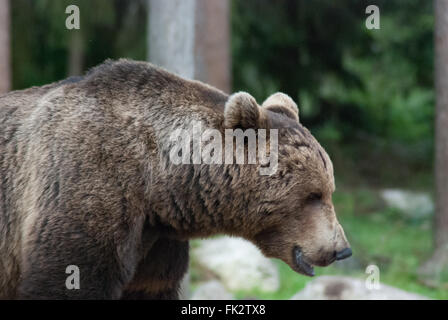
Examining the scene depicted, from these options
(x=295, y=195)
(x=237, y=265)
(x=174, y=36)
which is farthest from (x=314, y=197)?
(x=237, y=265)

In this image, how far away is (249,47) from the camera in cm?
1355

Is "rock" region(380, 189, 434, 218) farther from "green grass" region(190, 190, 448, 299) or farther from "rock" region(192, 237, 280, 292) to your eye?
"rock" region(192, 237, 280, 292)

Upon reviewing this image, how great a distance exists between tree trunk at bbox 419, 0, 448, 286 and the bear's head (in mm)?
5389

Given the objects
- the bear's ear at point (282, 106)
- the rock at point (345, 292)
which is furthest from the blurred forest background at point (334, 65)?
the bear's ear at point (282, 106)

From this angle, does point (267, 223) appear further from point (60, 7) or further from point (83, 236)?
point (60, 7)

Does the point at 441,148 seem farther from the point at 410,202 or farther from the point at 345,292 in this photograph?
the point at 410,202

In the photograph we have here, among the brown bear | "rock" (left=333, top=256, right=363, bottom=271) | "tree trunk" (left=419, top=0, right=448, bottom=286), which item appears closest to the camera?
the brown bear

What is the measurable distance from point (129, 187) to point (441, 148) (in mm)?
6561

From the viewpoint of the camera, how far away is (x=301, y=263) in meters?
4.07

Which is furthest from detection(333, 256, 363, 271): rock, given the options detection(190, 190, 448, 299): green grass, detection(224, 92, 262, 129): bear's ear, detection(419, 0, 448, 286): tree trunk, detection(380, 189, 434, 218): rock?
detection(224, 92, 262, 129): bear's ear

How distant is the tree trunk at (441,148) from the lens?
902 centimetres

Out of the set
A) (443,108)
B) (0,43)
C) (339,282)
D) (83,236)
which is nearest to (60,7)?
(0,43)

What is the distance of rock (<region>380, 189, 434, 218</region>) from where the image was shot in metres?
13.6

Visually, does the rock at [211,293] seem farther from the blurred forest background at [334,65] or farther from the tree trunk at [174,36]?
the blurred forest background at [334,65]
